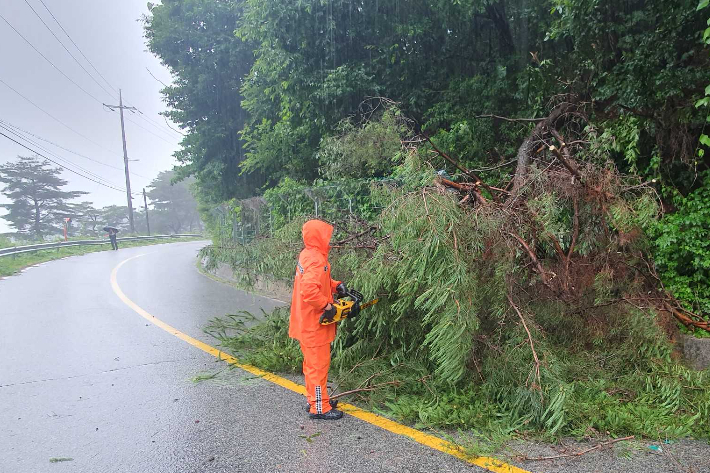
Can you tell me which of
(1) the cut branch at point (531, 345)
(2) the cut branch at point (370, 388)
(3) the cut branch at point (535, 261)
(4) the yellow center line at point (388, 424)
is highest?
(3) the cut branch at point (535, 261)

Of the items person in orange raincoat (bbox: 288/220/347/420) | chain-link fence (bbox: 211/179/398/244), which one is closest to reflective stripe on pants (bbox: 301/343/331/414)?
person in orange raincoat (bbox: 288/220/347/420)

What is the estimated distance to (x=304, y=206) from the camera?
849 cm

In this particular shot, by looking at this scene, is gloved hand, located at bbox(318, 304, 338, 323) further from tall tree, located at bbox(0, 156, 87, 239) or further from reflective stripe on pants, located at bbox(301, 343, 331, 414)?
tall tree, located at bbox(0, 156, 87, 239)

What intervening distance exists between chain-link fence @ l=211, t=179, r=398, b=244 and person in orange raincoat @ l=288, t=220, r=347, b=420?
1164 mm

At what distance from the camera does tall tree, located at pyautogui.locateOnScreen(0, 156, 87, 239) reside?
5178 cm

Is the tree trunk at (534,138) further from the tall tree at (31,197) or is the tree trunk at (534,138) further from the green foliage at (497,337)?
the tall tree at (31,197)

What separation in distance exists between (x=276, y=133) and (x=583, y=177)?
829 cm

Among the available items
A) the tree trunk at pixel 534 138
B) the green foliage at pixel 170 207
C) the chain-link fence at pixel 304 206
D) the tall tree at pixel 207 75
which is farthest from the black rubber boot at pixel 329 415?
the green foliage at pixel 170 207

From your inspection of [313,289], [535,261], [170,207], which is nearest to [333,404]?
[313,289]

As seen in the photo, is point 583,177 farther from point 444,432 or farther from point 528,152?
point 444,432

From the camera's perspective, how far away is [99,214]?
64.2 metres

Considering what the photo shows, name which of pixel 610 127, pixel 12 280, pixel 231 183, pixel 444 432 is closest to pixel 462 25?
pixel 610 127

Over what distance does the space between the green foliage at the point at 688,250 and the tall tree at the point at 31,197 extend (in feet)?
195

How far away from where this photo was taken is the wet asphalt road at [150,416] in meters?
3.17
